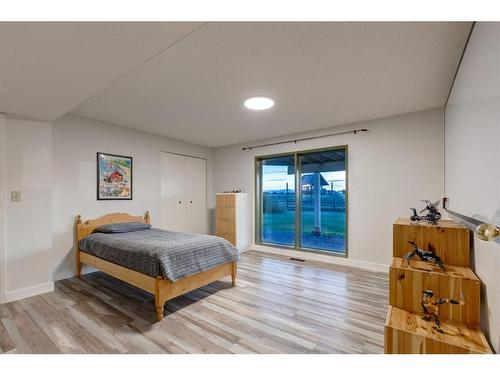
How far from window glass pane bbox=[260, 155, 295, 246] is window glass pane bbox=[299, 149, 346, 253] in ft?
0.81

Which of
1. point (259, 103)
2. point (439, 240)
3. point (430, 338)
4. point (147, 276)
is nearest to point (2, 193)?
point (147, 276)

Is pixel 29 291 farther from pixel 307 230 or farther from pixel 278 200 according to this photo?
pixel 307 230

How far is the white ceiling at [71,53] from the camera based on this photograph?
127 centimetres

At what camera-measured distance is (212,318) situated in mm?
2154

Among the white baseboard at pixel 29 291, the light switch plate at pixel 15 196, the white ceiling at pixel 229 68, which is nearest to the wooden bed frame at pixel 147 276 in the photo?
the white baseboard at pixel 29 291

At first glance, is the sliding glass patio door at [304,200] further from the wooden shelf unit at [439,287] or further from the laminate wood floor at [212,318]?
the wooden shelf unit at [439,287]

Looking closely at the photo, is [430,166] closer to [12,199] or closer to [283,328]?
[283,328]

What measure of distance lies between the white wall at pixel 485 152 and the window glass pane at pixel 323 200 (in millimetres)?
2366

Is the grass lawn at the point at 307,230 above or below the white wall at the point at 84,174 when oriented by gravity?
below

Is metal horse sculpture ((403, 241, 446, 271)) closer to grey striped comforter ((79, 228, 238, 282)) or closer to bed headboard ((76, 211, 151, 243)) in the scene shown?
grey striped comforter ((79, 228, 238, 282))

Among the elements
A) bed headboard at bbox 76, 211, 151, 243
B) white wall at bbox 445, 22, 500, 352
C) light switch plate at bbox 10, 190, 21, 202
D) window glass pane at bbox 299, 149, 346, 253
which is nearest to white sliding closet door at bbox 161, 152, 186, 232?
A: bed headboard at bbox 76, 211, 151, 243

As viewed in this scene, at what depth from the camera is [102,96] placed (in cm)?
263

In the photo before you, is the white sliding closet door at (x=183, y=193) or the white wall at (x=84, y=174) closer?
the white wall at (x=84, y=174)
